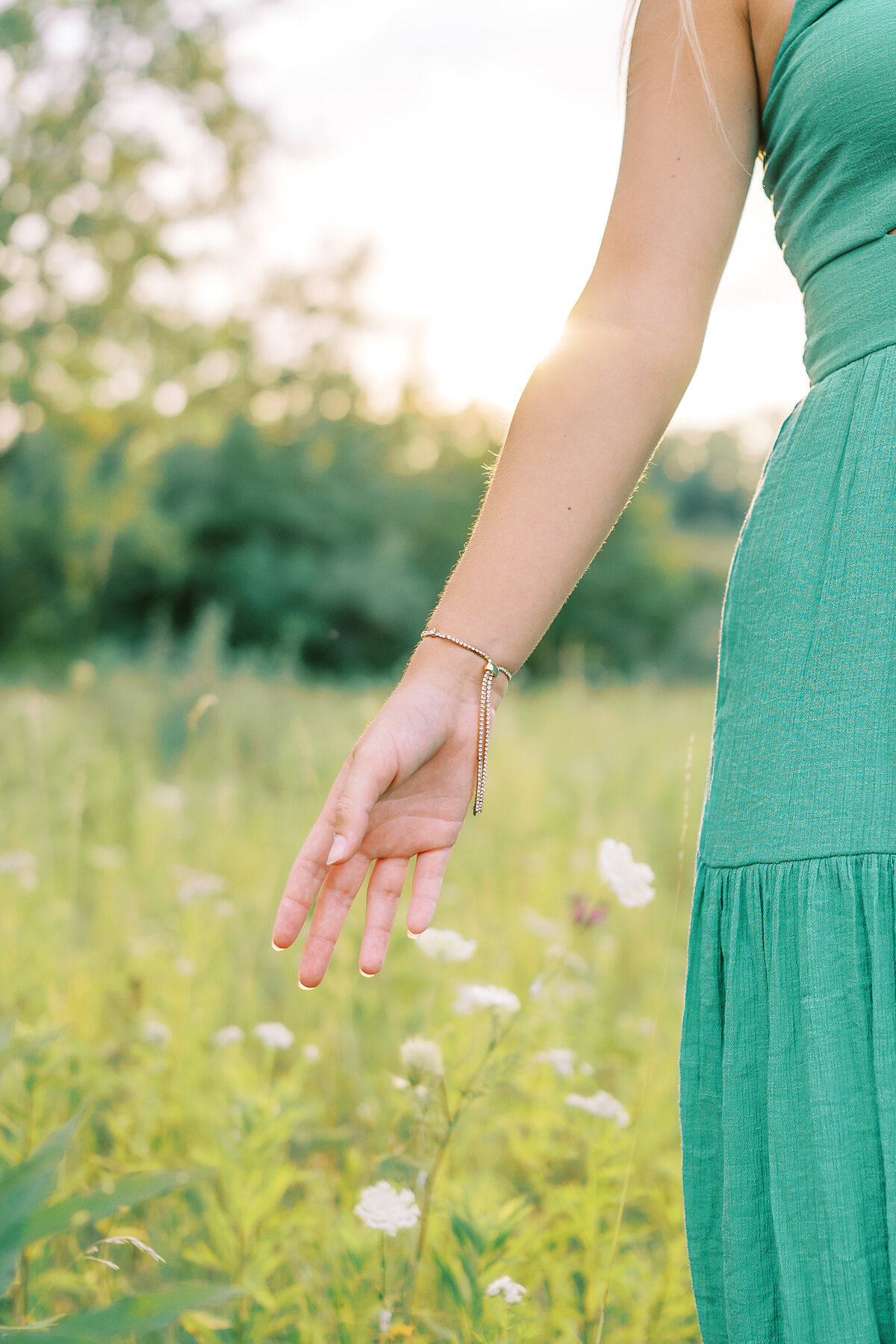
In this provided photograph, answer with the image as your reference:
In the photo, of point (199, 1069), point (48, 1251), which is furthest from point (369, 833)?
point (199, 1069)

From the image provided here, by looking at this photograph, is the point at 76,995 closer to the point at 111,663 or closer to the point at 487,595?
the point at 487,595

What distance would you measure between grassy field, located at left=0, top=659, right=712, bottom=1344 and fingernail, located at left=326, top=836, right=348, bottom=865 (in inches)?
13.6

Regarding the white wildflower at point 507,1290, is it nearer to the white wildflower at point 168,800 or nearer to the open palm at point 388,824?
the open palm at point 388,824

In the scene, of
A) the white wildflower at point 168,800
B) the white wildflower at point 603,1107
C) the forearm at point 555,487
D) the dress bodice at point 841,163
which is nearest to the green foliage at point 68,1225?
the forearm at point 555,487

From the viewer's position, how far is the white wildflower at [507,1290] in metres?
1.10

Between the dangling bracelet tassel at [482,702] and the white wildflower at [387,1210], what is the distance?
0.50 metres

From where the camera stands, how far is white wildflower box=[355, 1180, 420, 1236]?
112 cm

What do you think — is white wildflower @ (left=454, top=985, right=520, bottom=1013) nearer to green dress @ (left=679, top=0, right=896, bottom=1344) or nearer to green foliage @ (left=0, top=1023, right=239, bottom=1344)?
green dress @ (left=679, top=0, right=896, bottom=1344)

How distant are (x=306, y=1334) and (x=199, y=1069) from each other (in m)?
0.82

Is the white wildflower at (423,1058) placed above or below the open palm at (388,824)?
below

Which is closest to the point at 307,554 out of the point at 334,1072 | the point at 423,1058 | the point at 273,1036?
the point at 334,1072

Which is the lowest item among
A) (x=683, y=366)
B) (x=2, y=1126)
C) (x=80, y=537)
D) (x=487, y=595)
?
(x=2, y=1126)

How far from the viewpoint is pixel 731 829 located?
914 millimetres

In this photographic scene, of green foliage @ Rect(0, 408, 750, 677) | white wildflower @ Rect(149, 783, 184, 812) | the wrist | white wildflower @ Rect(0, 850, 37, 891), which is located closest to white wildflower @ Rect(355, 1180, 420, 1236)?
the wrist
